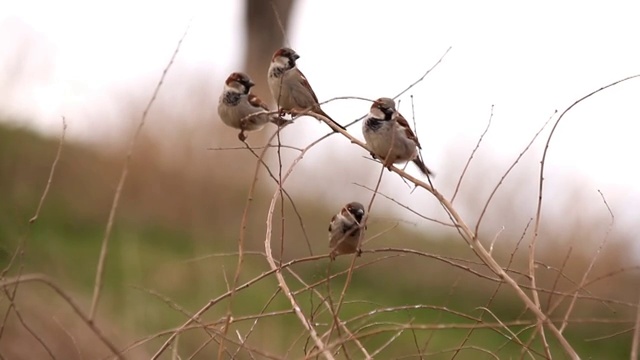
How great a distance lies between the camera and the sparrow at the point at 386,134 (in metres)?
3.57

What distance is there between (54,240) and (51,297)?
1.52 meters

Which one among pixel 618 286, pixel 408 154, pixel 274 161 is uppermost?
pixel 408 154

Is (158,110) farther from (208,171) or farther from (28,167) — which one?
(28,167)

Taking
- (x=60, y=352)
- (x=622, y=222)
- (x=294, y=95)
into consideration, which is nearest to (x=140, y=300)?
(x=60, y=352)

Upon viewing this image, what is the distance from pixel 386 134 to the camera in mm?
3566

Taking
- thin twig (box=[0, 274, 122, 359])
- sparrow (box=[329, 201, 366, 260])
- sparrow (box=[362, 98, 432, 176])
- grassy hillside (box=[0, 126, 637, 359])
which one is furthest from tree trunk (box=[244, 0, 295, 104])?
thin twig (box=[0, 274, 122, 359])

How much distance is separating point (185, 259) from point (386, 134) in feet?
14.0

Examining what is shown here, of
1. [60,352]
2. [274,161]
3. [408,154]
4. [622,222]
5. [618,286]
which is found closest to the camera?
[408,154]

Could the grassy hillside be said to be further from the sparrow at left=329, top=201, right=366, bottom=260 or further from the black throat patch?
the black throat patch

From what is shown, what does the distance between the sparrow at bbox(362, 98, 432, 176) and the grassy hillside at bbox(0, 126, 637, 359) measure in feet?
8.80

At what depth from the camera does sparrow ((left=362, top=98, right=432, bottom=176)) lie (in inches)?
140

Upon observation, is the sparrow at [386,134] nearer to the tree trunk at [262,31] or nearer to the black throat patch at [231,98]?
the black throat patch at [231,98]

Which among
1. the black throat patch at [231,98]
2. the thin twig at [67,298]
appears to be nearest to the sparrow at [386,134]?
the black throat patch at [231,98]

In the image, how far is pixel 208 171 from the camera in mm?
8781
